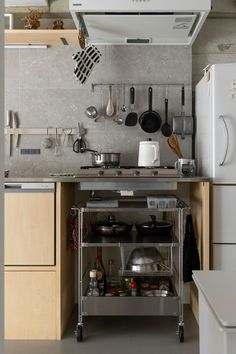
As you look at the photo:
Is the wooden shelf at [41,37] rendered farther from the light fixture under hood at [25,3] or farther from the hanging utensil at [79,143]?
the hanging utensil at [79,143]

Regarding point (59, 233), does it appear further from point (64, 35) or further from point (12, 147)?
point (64, 35)

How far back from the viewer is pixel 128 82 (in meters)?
3.47

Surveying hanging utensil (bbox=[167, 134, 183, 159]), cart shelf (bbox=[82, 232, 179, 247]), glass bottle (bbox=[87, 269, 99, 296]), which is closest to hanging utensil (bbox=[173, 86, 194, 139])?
hanging utensil (bbox=[167, 134, 183, 159])

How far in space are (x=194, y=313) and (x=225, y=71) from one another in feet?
5.60

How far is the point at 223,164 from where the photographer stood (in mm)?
2744

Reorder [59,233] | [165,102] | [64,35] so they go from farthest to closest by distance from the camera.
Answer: [165,102], [64,35], [59,233]

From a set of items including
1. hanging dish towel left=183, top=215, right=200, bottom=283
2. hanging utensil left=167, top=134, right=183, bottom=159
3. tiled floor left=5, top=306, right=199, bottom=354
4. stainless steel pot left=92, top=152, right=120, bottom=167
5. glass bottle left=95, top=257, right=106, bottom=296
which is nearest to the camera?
tiled floor left=5, top=306, right=199, bottom=354

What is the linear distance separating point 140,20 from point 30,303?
1992 mm

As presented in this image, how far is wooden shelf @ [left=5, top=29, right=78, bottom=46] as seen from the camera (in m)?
3.10

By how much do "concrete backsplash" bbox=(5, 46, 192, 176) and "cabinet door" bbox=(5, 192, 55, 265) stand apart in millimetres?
784


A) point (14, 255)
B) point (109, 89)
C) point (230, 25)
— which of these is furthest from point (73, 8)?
point (14, 255)

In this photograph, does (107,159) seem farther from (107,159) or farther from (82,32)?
(82,32)

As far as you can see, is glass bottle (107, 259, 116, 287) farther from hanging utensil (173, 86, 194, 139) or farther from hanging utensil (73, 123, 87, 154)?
hanging utensil (173, 86, 194, 139)

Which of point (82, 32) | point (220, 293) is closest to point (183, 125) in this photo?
point (82, 32)
